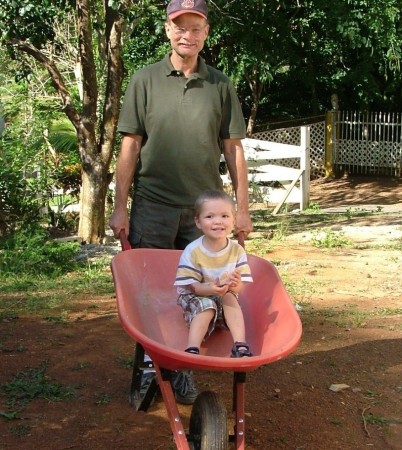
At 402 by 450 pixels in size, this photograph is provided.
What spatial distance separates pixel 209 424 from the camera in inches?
124

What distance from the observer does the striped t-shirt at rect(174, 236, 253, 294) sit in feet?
11.8

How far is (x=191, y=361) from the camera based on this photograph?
283 centimetres

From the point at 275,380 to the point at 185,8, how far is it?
7.06ft

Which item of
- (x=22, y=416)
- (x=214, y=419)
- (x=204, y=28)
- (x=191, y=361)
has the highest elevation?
(x=204, y=28)

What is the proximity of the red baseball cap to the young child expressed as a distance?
2.87 feet

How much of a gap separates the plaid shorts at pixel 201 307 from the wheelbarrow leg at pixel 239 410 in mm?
367

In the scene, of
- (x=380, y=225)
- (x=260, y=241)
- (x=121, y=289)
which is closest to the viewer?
(x=121, y=289)

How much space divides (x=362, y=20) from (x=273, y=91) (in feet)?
17.6

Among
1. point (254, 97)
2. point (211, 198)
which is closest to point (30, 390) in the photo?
point (211, 198)

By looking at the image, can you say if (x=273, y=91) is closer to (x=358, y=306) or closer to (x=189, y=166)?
(x=358, y=306)

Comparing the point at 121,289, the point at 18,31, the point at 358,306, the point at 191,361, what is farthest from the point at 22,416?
the point at 18,31

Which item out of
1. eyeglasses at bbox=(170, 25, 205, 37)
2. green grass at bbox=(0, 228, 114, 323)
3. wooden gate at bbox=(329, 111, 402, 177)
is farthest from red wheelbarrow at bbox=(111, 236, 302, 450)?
wooden gate at bbox=(329, 111, 402, 177)

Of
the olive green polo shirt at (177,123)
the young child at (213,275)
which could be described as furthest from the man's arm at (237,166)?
the young child at (213,275)

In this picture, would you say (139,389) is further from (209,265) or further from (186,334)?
(209,265)
